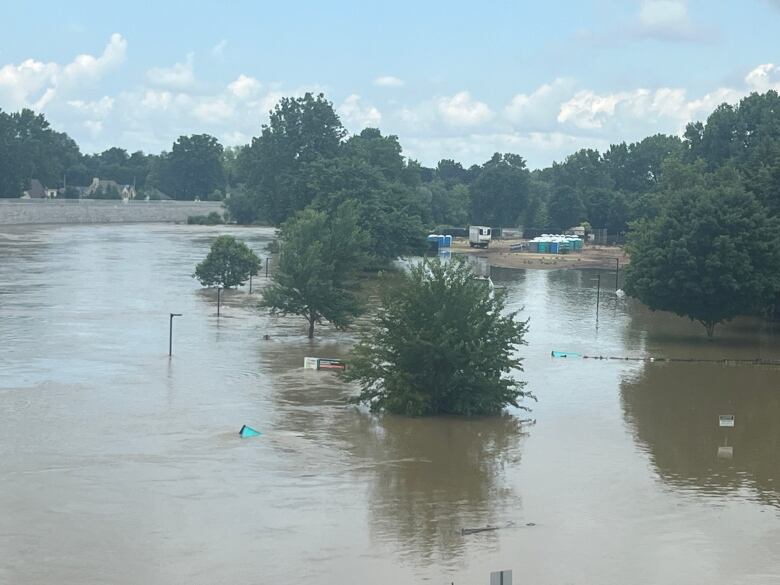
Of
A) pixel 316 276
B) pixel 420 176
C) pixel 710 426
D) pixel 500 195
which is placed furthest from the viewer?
pixel 500 195

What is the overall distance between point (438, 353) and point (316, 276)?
758 inches

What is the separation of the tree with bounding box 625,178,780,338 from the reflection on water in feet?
20.7

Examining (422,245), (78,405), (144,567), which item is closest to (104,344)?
(78,405)

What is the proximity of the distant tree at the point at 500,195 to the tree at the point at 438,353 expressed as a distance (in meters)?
Answer: 145

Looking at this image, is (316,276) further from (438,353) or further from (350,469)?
(350,469)

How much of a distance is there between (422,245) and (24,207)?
77314 mm

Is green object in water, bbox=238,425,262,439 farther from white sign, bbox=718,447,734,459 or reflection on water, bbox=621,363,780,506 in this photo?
white sign, bbox=718,447,734,459

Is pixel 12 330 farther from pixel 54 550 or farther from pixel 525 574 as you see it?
pixel 525 574

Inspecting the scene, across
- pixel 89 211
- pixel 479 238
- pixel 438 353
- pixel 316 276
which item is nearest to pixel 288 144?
pixel 479 238

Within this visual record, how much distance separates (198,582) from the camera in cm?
2491

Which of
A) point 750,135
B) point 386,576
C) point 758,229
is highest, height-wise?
point 750,135

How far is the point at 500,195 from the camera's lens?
186500mm

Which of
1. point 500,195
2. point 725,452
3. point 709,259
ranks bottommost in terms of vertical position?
point 725,452

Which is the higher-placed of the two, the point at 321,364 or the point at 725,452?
the point at 321,364
